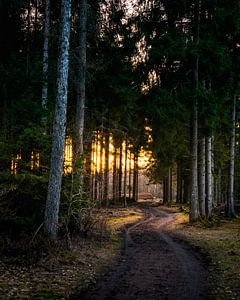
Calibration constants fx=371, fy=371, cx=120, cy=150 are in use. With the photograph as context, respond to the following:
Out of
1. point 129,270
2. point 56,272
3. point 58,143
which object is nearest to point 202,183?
point 58,143

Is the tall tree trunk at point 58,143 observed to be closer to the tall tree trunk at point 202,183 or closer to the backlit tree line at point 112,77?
the backlit tree line at point 112,77

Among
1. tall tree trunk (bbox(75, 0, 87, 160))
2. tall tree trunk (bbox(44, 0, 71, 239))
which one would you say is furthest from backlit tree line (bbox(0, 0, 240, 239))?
tall tree trunk (bbox(44, 0, 71, 239))

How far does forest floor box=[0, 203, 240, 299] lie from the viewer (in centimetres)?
876

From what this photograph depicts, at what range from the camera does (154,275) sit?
1066cm

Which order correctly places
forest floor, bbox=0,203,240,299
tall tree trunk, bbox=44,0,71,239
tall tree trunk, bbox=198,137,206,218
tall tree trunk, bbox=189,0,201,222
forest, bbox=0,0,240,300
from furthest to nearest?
tall tree trunk, bbox=198,137,206,218
tall tree trunk, bbox=189,0,201,222
tall tree trunk, bbox=44,0,71,239
forest, bbox=0,0,240,300
forest floor, bbox=0,203,240,299

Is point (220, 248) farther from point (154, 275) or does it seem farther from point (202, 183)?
point (202, 183)

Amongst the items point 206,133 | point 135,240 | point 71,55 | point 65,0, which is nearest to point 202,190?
point 206,133

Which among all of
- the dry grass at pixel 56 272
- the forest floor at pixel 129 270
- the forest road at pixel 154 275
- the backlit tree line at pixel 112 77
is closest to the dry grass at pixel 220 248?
the forest floor at pixel 129 270

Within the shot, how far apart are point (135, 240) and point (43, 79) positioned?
8.89m

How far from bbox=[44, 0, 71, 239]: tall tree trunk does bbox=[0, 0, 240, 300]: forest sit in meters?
0.04

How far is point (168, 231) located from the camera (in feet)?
69.8

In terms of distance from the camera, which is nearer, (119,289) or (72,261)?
(119,289)

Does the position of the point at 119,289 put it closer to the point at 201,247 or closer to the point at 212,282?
the point at 212,282

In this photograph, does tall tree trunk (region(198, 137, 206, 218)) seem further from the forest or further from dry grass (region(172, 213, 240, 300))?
dry grass (region(172, 213, 240, 300))
